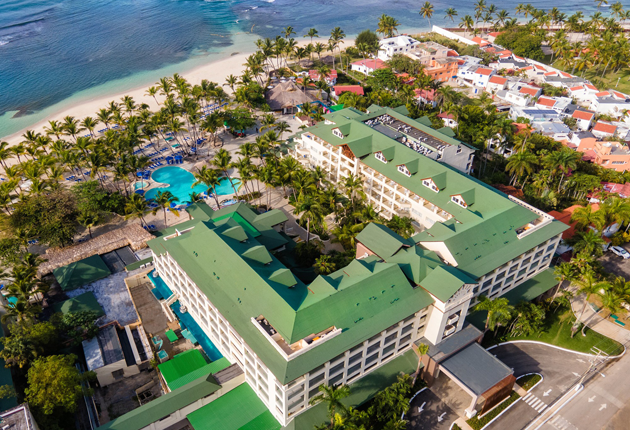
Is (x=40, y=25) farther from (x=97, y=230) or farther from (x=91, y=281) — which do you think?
(x=91, y=281)

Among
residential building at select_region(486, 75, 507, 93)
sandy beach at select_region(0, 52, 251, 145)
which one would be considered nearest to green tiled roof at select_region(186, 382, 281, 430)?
sandy beach at select_region(0, 52, 251, 145)

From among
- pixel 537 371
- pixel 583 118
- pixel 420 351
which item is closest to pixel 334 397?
pixel 420 351

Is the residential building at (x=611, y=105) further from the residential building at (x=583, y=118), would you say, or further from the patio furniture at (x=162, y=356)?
the patio furniture at (x=162, y=356)

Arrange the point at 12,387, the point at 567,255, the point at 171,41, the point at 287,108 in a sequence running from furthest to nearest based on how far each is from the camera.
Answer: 1. the point at 171,41
2. the point at 287,108
3. the point at 567,255
4. the point at 12,387

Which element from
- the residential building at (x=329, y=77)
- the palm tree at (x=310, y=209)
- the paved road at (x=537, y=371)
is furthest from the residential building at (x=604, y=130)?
the palm tree at (x=310, y=209)

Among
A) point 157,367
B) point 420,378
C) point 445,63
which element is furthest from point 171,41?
point 420,378

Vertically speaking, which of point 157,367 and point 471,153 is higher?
point 471,153
